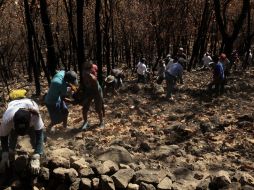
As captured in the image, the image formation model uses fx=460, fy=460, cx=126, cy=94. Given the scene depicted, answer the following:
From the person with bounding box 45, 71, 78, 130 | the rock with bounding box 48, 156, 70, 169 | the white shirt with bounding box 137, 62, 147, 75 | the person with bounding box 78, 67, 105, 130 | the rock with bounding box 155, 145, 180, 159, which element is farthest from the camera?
the white shirt with bounding box 137, 62, 147, 75

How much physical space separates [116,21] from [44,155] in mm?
27893

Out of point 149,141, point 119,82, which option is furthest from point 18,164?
point 119,82

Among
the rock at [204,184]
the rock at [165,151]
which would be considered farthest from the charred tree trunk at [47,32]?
the rock at [204,184]

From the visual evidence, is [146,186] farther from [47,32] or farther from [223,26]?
[223,26]

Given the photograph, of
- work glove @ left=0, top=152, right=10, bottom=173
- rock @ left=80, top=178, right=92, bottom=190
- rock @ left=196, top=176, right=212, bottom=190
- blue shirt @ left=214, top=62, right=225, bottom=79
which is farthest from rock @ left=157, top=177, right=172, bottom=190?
blue shirt @ left=214, top=62, right=225, bottom=79

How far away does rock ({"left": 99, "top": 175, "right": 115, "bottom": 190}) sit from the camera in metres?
7.09

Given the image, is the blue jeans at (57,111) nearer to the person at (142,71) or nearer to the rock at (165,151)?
the rock at (165,151)

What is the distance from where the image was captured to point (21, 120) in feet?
22.0

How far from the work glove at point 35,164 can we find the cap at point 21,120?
58 centimetres

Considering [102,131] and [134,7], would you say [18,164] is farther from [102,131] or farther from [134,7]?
[134,7]

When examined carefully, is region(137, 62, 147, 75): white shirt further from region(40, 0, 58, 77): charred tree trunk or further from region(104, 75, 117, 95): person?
region(40, 0, 58, 77): charred tree trunk

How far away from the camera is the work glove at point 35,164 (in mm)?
7102

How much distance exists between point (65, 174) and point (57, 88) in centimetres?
318

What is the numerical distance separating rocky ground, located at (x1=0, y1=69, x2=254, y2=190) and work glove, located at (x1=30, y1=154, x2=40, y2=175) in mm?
219
